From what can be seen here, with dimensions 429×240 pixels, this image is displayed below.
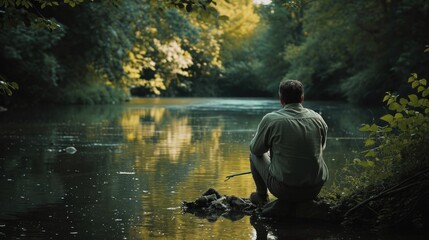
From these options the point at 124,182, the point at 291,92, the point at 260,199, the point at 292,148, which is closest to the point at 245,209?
the point at 260,199

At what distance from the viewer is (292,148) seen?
23.8ft

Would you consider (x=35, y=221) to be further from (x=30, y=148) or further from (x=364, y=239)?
(x=30, y=148)

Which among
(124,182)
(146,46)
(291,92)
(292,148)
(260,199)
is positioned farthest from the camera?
(146,46)

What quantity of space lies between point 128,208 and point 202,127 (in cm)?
1395

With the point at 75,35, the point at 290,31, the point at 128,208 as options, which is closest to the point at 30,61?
the point at 75,35

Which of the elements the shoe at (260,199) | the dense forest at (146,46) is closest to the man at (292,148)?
the shoe at (260,199)

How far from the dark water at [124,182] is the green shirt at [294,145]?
49 centimetres

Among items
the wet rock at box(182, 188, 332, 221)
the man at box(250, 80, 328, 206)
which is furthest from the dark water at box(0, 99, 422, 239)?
the man at box(250, 80, 328, 206)

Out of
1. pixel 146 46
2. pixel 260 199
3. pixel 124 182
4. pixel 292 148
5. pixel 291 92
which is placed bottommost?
pixel 124 182

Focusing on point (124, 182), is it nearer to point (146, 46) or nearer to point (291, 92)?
point (291, 92)

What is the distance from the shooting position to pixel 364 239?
643cm

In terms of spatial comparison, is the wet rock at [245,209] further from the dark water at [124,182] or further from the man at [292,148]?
the dark water at [124,182]

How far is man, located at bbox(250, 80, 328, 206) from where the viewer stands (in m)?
7.23

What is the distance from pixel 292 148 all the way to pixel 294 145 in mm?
32
